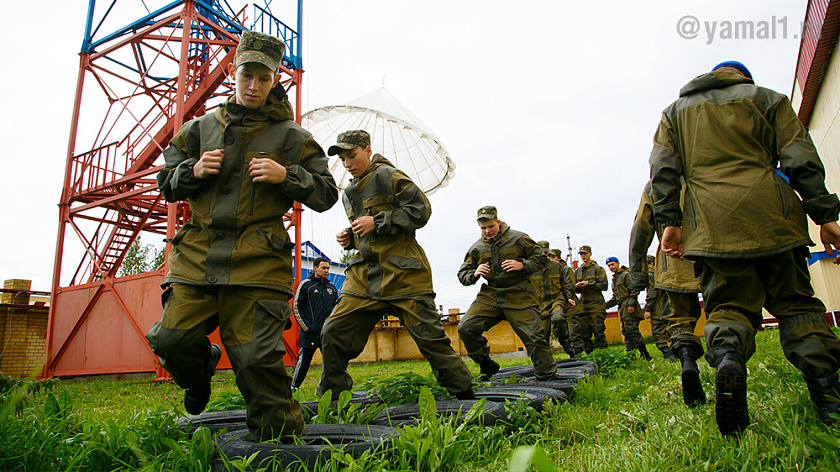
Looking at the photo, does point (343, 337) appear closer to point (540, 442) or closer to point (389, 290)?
point (389, 290)

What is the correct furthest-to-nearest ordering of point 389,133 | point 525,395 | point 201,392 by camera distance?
point 389,133 < point 525,395 < point 201,392

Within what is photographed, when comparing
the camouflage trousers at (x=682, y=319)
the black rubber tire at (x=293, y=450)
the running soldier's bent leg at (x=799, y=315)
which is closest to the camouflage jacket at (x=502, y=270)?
the camouflage trousers at (x=682, y=319)

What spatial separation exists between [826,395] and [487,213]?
12.7 feet

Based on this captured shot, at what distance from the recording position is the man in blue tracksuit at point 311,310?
725cm

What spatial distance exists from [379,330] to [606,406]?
15394mm

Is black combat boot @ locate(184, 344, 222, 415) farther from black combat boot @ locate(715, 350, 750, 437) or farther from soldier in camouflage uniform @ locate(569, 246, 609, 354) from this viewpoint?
soldier in camouflage uniform @ locate(569, 246, 609, 354)

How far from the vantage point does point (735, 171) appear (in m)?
2.60

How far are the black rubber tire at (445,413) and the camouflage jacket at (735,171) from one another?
1.34m

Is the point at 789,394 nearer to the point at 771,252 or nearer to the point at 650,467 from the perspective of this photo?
the point at 771,252

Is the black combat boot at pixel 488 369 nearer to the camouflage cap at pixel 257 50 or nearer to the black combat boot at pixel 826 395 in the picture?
the black combat boot at pixel 826 395

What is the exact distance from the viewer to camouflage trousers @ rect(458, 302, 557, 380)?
4.97 meters

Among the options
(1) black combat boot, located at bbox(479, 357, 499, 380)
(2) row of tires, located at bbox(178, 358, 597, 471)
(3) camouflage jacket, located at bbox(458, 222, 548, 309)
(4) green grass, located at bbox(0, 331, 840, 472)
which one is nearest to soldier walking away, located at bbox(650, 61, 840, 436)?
(4) green grass, located at bbox(0, 331, 840, 472)

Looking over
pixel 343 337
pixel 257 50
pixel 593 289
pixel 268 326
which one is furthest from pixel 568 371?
pixel 593 289

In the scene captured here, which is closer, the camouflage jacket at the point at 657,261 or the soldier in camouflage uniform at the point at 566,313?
the camouflage jacket at the point at 657,261
